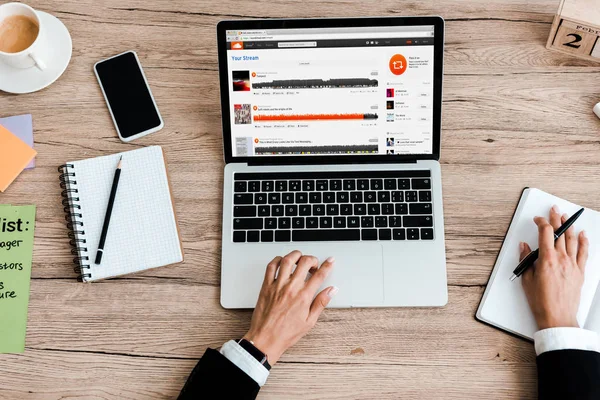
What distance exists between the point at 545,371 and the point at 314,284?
1.32ft

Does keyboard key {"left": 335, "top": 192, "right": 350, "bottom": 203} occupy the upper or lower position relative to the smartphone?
lower

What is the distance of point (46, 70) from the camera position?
3.71 ft

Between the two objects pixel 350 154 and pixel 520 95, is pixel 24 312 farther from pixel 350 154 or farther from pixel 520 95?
pixel 520 95

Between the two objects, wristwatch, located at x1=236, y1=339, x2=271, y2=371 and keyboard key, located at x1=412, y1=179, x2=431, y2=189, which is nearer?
wristwatch, located at x1=236, y1=339, x2=271, y2=371

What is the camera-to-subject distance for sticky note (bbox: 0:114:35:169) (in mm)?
1113

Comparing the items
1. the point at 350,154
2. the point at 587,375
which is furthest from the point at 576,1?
the point at 587,375

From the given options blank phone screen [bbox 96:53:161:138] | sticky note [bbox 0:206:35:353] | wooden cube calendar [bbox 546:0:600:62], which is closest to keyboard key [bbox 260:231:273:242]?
blank phone screen [bbox 96:53:161:138]

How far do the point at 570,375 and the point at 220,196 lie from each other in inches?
26.6

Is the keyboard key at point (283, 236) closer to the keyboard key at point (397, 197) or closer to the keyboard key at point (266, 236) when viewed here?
the keyboard key at point (266, 236)

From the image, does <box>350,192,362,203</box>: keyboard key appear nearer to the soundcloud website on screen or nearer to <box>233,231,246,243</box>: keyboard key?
the soundcloud website on screen

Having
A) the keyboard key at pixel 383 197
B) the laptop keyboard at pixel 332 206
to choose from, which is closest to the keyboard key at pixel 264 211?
the laptop keyboard at pixel 332 206

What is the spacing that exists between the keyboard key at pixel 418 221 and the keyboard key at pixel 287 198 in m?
0.21

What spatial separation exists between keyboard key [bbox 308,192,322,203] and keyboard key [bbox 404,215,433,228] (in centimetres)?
16

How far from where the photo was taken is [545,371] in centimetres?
92
